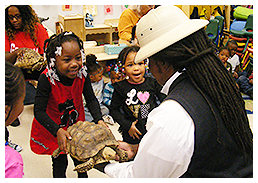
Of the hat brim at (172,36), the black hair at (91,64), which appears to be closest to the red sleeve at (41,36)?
the black hair at (91,64)

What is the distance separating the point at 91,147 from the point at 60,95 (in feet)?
1.40

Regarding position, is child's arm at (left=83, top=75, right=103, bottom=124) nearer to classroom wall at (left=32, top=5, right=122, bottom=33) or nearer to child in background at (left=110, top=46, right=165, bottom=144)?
child in background at (left=110, top=46, right=165, bottom=144)

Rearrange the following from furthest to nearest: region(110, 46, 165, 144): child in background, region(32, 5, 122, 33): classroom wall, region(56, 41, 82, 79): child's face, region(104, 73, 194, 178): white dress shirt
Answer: region(32, 5, 122, 33): classroom wall
region(110, 46, 165, 144): child in background
region(56, 41, 82, 79): child's face
region(104, 73, 194, 178): white dress shirt

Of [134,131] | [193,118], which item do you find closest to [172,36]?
[193,118]

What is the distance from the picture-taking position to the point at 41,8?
204 inches

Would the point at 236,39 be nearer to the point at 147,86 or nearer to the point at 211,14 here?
the point at 211,14

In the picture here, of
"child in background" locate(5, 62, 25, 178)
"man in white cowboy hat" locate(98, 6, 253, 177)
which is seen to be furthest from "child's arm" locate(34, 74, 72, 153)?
"man in white cowboy hat" locate(98, 6, 253, 177)

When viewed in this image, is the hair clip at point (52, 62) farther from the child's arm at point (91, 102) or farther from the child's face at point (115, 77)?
the child's face at point (115, 77)

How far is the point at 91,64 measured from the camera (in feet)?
10.1

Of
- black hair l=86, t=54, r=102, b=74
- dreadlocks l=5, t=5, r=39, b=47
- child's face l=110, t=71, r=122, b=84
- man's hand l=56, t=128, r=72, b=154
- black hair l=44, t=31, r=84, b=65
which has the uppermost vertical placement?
dreadlocks l=5, t=5, r=39, b=47

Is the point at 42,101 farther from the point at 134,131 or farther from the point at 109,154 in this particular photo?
the point at 134,131

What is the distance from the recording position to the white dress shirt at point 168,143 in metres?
0.94

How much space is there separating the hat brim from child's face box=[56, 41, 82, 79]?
2.14 ft

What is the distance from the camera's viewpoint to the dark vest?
0.96 m
